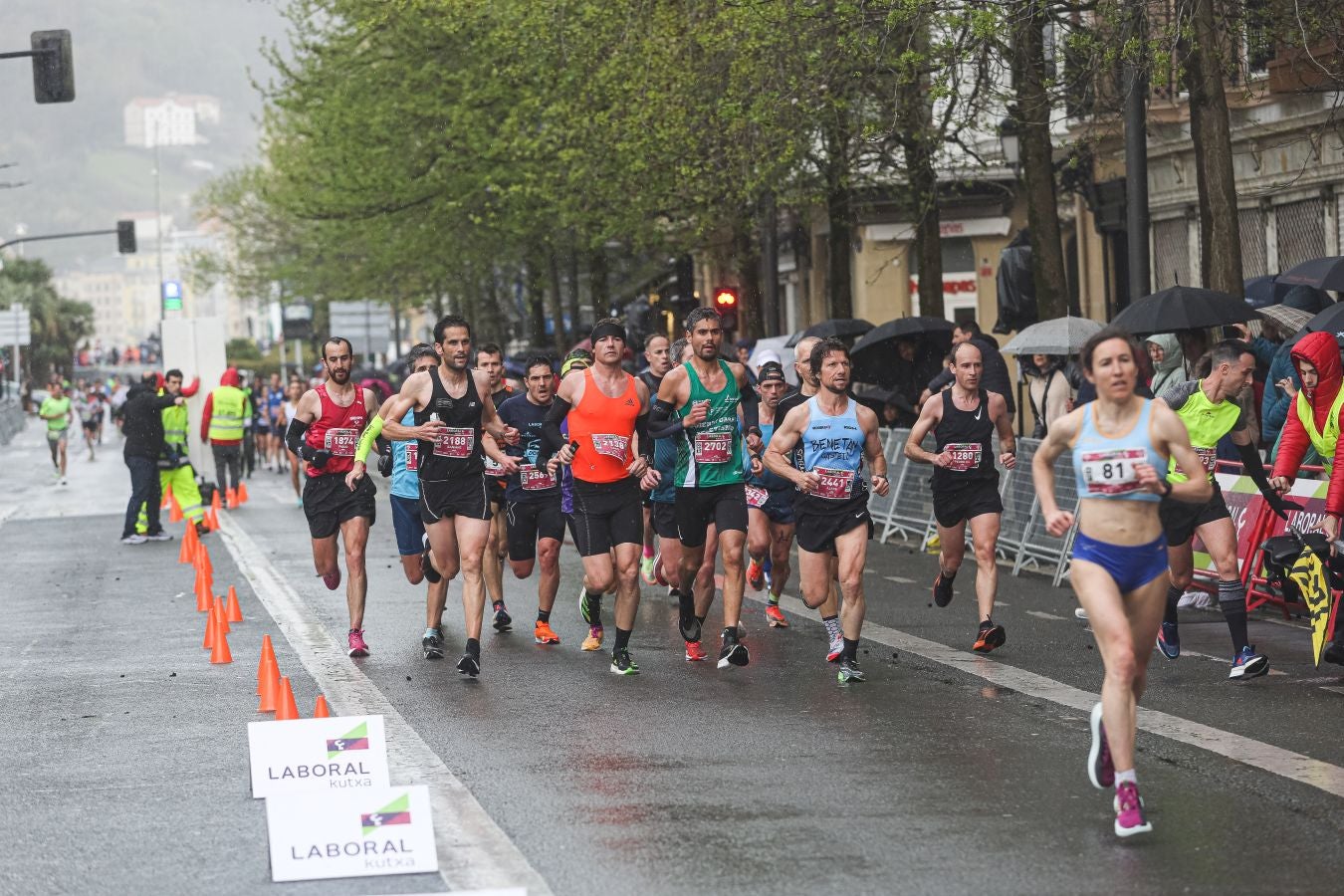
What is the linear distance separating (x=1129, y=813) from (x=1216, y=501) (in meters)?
4.89

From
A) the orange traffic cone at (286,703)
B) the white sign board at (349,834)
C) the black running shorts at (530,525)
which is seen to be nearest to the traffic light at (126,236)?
the black running shorts at (530,525)

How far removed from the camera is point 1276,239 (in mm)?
25156

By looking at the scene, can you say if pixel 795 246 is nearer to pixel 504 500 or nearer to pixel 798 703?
pixel 504 500

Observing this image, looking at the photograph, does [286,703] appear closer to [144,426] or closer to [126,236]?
[144,426]

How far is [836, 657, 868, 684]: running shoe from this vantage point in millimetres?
11211

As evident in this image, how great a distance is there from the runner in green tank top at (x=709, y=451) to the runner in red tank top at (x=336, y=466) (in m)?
2.14

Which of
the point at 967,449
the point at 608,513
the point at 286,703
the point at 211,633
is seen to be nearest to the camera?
the point at 286,703

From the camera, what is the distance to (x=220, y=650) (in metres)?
12.7

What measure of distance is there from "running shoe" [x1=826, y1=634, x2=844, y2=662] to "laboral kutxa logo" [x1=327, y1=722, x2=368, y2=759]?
407 centimetres

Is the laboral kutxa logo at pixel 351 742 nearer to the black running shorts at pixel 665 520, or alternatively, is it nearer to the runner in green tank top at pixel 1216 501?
the runner in green tank top at pixel 1216 501

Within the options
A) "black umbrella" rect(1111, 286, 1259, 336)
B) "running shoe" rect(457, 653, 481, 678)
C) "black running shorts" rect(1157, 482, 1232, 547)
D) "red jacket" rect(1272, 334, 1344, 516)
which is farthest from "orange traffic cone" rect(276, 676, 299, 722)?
"black umbrella" rect(1111, 286, 1259, 336)

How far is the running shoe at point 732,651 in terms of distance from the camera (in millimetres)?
11695

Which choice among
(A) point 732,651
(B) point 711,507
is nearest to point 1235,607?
(A) point 732,651

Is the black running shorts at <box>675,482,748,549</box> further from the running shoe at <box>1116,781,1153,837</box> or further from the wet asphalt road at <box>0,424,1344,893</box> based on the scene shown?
the running shoe at <box>1116,781,1153,837</box>
